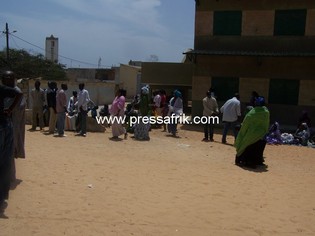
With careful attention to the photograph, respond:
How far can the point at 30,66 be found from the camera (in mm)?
35438

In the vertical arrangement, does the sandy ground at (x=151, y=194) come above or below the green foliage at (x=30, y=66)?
below

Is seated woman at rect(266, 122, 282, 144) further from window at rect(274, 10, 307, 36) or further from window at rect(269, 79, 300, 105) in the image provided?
window at rect(274, 10, 307, 36)

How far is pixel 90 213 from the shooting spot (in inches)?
184

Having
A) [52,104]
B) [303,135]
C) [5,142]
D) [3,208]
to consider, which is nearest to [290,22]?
[303,135]

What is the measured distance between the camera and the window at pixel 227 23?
52.7 feet

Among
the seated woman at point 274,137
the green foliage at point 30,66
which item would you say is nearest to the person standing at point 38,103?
the seated woman at point 274,137

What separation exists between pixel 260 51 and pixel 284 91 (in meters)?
2.01

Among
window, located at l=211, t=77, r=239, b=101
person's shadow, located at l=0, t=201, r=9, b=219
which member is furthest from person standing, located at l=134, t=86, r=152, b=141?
person's shadow, located at l=0, t=201, r=9, b=219

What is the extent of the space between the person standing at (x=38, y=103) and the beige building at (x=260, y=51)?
23.4 ft

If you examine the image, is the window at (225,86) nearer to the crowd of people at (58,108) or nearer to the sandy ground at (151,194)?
the crowd of people at (58,108)

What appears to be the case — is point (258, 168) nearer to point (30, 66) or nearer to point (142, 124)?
point (142, 124)

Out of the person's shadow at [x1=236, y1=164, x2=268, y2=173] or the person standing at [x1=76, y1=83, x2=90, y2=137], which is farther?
the person standing at [x1=76, y1=83, x2=90, y2=137]

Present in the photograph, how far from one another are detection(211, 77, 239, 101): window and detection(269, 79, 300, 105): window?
1535 millimetres

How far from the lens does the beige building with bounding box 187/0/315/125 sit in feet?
50.5
